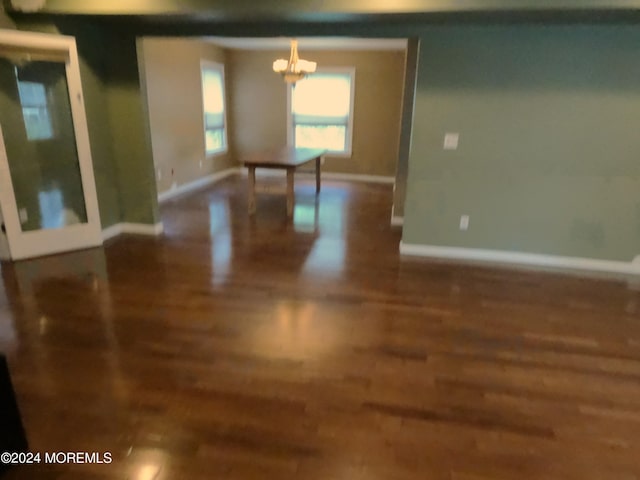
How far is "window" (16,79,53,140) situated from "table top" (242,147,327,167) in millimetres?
2095

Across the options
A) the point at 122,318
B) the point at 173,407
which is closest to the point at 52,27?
the point at 122,318

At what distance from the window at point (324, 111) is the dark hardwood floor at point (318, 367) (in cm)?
436

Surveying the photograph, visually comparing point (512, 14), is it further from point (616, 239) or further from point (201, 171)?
point (201, 171)

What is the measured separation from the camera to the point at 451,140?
402 centimetres

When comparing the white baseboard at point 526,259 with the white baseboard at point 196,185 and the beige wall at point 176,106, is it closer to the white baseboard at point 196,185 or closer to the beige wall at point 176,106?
the white baseboard at point 196,185

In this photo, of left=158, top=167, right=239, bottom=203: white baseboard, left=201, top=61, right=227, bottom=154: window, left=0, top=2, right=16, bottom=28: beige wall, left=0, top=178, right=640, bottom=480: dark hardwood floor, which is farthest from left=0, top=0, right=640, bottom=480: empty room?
left=201, top=61, right=227, bottom=154: window

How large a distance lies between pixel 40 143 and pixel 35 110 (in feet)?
0.96

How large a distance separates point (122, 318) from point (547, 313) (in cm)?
297

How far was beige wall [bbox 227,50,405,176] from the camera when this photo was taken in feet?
25.5

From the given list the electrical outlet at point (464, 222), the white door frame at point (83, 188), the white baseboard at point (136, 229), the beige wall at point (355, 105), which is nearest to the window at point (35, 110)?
the white door frame at point (83, 188)

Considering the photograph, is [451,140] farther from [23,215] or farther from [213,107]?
[213,107]

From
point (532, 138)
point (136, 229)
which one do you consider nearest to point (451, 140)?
point (532, 138)

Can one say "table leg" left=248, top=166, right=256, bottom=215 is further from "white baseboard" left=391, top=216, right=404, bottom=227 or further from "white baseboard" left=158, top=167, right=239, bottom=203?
"white baseboard" left=391, top=216, right=404, bottom=227

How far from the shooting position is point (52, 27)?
3916 mm
